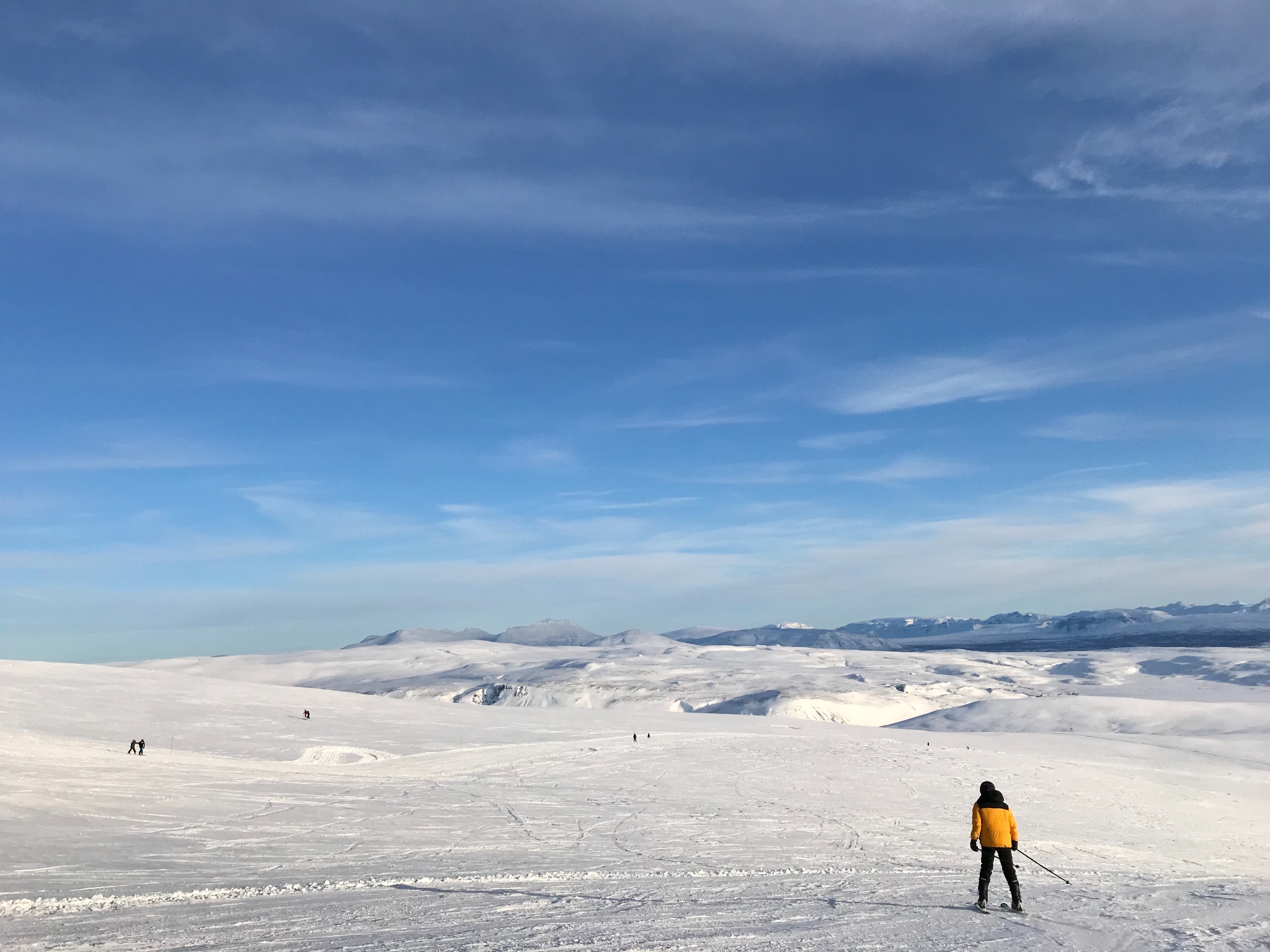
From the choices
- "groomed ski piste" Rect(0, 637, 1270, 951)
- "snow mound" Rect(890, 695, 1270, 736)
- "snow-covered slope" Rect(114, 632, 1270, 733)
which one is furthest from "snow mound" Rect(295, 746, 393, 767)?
"snow-covered slope" Rect(114, 632, 1270, 733)

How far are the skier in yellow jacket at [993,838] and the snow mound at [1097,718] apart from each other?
4902 centimetres

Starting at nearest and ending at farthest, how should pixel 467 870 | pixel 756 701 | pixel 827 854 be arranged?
pixel 467 870 → pixel 827 854 → pixel 756 701

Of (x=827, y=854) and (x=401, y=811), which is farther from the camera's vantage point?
(x=401, y=811)

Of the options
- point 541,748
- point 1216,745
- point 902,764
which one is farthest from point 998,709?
point 541,748

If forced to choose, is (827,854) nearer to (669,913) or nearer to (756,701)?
(669,913)

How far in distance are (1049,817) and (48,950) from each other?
24.3m

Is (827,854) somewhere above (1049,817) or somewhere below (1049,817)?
above

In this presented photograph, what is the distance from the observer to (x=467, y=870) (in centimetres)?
1480

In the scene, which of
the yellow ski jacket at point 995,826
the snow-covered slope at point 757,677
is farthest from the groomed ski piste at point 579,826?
the snow-covered slope at point 757,677

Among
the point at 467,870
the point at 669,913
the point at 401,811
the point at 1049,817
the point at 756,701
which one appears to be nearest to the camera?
the point at 669,913

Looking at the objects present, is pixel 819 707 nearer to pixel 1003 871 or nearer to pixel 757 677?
pixel 757 677

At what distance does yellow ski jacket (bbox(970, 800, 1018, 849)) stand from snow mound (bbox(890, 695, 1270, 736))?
49.0 m

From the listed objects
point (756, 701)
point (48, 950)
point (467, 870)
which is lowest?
point (756, 701)

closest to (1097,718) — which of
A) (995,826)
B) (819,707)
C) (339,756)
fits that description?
(819,707)
